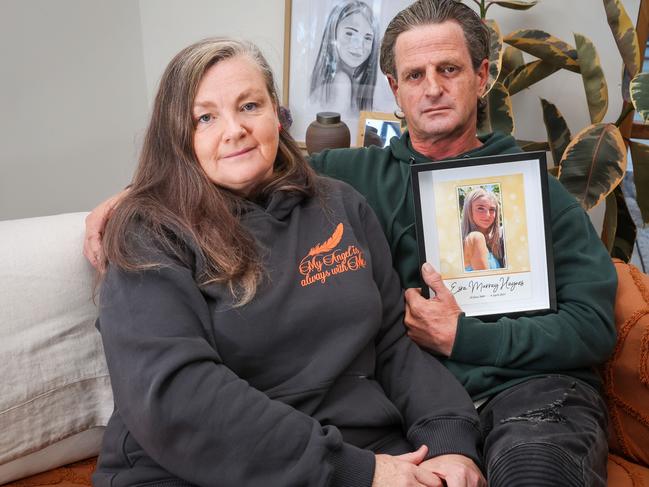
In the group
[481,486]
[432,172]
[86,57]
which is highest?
[86,57]

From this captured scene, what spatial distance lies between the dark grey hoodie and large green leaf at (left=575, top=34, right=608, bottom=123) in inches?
43.5

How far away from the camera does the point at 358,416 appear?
1.19 m

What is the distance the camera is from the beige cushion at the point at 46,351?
3.89 ft

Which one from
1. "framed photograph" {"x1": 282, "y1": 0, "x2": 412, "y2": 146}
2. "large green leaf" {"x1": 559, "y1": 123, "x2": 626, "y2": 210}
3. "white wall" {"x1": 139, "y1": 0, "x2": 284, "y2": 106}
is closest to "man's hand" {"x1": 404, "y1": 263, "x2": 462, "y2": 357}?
"large green leaf" {"x1": 559, "y1": 123, "x2": 626, "y2": 210}

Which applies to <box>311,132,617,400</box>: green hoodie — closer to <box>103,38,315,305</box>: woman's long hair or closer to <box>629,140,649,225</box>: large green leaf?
<box>103,38,315,305</box>: woman's long hair

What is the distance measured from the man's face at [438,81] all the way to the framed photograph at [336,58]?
3.75 ft

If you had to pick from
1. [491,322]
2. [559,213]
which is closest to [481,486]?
[491,322]

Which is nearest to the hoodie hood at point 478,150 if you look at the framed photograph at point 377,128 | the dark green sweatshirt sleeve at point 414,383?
the dark green sweatshirt sleeve at point 414,383

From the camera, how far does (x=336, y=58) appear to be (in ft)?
9.25

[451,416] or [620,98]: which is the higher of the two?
Answer: [620,98]

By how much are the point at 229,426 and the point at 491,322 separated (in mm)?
656

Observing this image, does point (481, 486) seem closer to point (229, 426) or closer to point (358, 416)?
point (358, 416)

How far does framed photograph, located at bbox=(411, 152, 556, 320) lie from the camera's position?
1419 mm

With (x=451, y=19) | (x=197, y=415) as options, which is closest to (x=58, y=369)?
(x=197, y=415)
